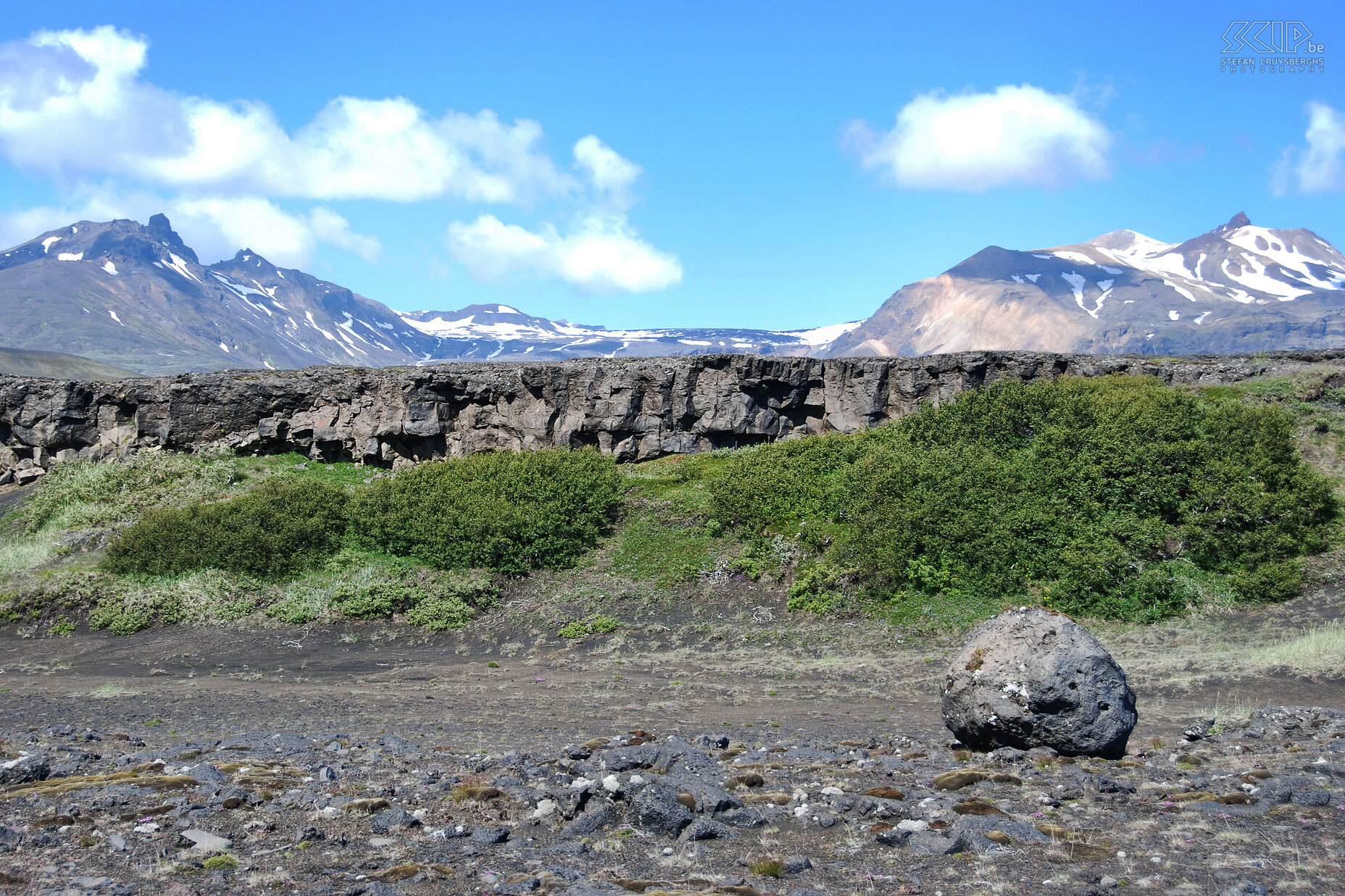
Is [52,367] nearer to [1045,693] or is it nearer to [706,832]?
[706,832]

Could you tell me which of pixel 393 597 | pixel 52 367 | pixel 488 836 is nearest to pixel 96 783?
pixel 488 836

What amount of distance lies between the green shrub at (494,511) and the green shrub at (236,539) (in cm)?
138

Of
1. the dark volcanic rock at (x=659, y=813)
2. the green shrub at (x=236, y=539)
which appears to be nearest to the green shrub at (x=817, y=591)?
the dark volcanic rock at (x=659, y=813)

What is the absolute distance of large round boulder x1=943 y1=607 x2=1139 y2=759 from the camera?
9453mm

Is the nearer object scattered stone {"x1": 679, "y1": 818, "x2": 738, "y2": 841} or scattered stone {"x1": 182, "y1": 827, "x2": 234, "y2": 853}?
scattered stone {"x1": 182, "y1": 827, "x2": 234, "y2": 853}

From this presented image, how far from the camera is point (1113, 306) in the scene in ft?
507

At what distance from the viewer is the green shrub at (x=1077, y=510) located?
19172 millimetres

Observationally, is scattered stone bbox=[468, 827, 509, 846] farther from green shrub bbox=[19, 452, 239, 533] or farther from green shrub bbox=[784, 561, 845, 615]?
green shrub bbox=[19, 452, 239, 533]

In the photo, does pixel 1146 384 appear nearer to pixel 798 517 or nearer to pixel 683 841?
pixel 798 517

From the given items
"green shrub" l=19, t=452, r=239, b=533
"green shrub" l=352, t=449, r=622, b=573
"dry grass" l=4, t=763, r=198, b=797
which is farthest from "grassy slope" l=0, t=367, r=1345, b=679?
"dry grass" l=4, t=763, r=198, b=797

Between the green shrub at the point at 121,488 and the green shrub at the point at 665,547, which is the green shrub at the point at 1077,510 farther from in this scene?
the green shrub at the point at 121,488

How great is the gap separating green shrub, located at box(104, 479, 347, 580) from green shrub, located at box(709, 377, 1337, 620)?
12552mm

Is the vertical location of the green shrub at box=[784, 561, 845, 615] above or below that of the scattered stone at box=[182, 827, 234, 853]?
below

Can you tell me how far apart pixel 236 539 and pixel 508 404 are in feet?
41.2
